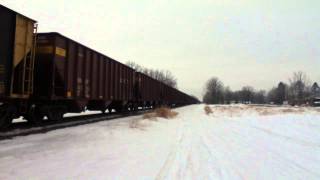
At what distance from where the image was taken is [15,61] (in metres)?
11.0

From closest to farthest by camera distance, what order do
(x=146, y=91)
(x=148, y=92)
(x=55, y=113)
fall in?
(x=55, y=113), (x=146, y=91), (x=148, y=92)

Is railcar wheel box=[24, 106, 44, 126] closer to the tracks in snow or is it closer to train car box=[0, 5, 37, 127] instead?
train car box=[0, 5, 37, 127]

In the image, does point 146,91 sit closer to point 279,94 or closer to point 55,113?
point 55,113

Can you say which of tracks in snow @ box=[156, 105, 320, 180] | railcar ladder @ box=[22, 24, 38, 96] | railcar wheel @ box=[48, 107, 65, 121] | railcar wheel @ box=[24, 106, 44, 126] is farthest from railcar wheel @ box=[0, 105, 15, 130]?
tracks in snow @ box=[156, 105, 320, 180]

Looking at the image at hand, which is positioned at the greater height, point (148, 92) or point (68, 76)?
point (148, 92)

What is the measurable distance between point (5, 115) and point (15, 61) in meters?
1.82

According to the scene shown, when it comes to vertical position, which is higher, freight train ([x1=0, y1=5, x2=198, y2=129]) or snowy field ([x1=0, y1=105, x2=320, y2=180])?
freight train ([x1=0, y1=5, x2=198, y2=129])

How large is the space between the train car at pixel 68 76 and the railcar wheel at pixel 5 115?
1.97m

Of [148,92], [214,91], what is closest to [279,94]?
[214,91]

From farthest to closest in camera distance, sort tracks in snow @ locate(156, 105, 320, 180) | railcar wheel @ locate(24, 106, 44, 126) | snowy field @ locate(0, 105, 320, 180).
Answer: railcar wheel @ locate(24, 106, 44, 126), tracks in snow @ locate(156, 105, 320, 180), snowy field @ locate(0, 105, 320, 180)

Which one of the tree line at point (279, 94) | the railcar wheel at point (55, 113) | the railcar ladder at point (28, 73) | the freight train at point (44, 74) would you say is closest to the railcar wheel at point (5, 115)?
the freight train at point (44, 74)

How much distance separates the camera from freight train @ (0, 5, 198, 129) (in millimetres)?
10828

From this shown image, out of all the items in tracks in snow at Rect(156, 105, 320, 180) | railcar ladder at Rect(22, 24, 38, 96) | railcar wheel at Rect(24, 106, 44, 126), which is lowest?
tracks in snow at Rect(156, 105, 320, 180)

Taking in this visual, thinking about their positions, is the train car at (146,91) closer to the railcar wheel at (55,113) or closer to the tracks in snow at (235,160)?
the railcar wheel at (55,113)
